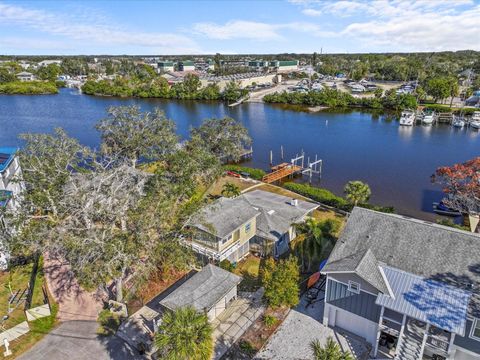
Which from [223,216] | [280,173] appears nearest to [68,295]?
[223,216]

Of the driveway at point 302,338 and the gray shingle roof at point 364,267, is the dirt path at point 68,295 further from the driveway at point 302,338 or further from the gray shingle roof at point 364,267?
the gray shingle roof at point 364,267

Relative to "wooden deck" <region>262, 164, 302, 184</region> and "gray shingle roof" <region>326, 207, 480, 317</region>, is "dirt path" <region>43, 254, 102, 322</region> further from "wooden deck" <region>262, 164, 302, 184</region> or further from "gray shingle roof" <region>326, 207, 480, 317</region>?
"wooden deck" <region>262, 164, 302, 184</region>

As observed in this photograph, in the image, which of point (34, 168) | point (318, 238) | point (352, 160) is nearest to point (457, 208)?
point (318, 238)

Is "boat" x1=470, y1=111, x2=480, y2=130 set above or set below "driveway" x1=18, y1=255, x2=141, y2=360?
above

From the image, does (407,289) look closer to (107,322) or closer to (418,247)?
(418,247)

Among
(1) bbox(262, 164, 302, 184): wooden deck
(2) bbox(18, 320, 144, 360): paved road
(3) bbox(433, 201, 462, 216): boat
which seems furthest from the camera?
(1) bbox(262, 164, 302, 184): wooden deck

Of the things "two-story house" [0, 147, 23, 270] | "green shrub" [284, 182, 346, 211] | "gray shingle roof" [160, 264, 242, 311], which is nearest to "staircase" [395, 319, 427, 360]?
"gray shingle roof" [160, 264, 242, 311]

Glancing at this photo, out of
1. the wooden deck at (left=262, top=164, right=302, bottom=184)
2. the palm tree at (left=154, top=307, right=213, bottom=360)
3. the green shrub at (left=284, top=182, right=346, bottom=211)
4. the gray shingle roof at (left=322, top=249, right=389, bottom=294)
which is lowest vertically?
the wooden deck at (left=262, top=164, right=302, bottom=184)

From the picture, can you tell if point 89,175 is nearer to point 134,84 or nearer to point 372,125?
point 372,125
